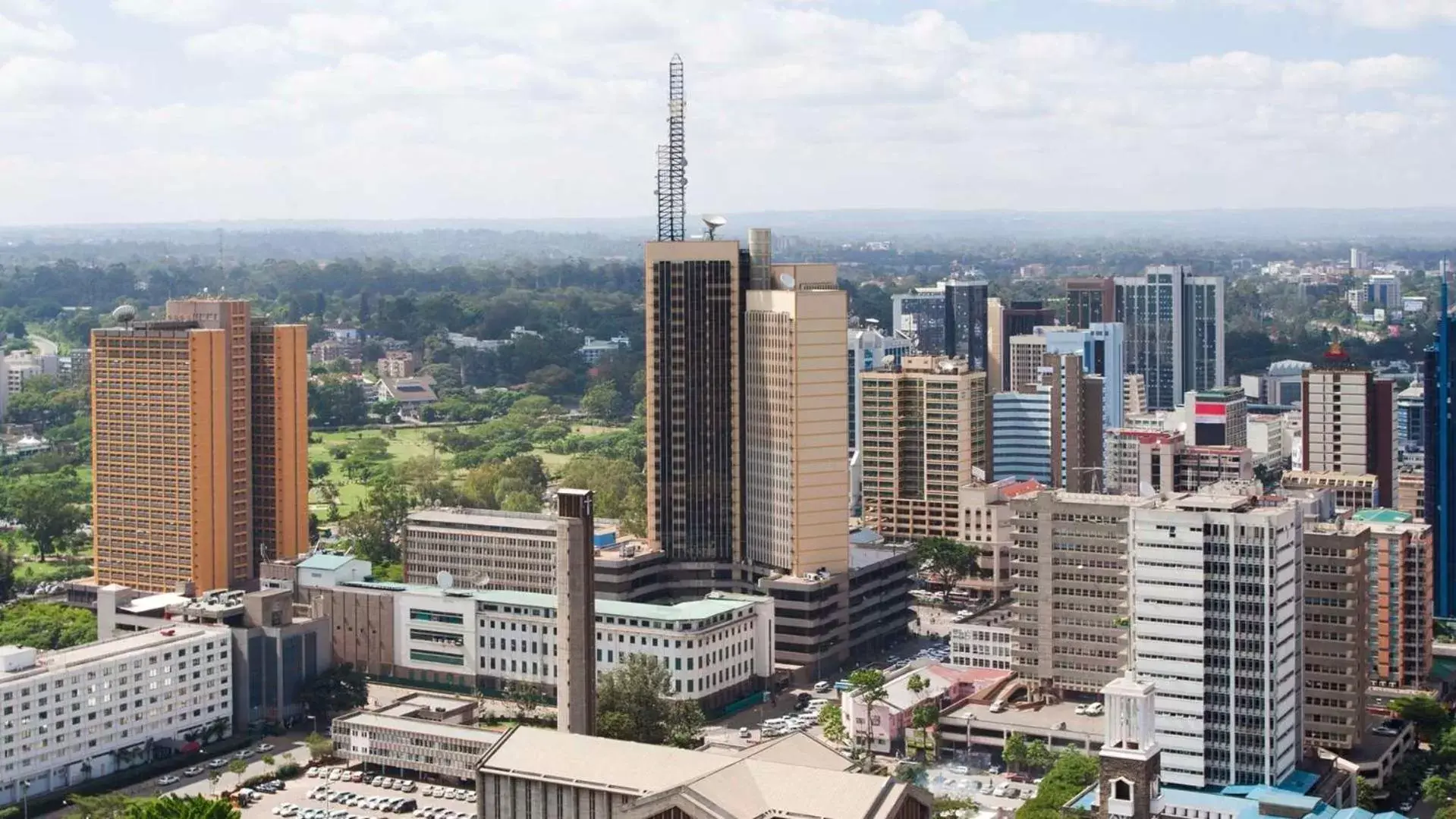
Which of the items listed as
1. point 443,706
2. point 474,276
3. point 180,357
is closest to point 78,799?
point 443,706

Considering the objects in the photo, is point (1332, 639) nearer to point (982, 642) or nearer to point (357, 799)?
point (982, 642)

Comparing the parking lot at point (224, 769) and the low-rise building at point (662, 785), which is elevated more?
the low-rise building at point (662, 785)

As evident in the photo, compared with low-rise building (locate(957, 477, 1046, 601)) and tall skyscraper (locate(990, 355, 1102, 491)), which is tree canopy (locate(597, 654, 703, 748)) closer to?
low-rise building (locate(957, 477, 1046, 601))

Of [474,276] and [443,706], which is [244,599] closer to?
[443,706]

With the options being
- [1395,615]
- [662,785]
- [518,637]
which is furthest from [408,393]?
[662,785]

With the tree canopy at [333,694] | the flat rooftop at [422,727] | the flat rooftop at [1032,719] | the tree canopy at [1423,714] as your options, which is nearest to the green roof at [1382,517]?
the tree canopy at [1423,714]

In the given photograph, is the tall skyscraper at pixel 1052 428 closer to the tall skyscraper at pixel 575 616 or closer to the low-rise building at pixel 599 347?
the tall skyscraper at pixel 575 616
